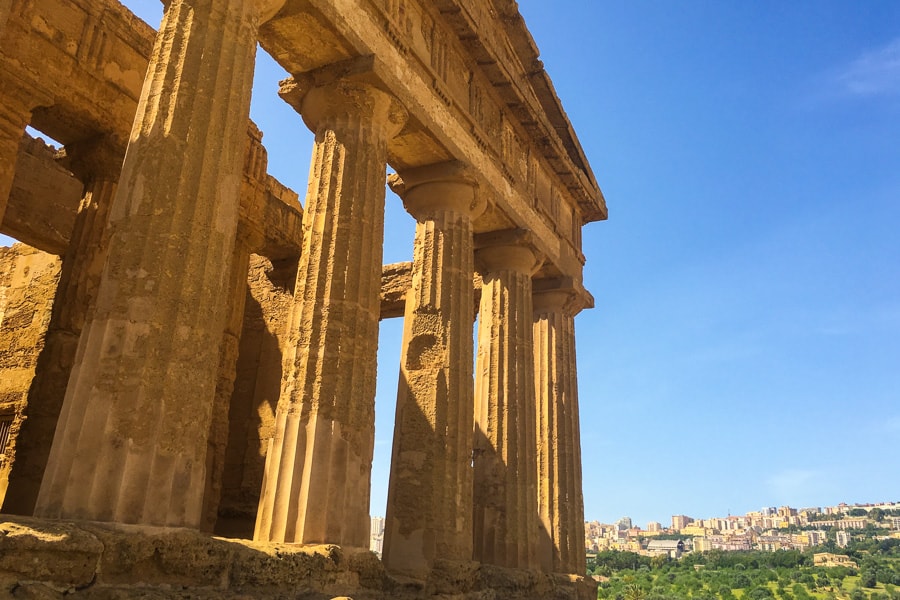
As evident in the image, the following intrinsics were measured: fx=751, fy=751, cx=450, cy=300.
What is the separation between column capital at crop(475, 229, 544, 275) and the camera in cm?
1288

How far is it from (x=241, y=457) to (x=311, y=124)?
7599 millimetres

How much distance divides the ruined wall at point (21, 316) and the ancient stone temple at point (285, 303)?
56 mm

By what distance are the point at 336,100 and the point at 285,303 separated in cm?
755

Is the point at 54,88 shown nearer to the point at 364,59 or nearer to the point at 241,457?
the point at 364,59

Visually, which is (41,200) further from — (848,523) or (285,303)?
(848,523)

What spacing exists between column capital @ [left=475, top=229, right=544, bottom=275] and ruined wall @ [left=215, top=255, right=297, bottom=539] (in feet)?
12.6

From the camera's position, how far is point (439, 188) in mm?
10922

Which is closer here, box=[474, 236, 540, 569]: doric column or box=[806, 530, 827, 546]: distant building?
box=[474, 236, 540, 569]: doric column

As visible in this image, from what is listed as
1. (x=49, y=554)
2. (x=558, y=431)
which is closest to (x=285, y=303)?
(x=558, y=431)

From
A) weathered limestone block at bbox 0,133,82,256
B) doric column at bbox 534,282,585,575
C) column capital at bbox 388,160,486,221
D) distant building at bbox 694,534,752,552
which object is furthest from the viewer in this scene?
distant building at bbox 694,534,752,552

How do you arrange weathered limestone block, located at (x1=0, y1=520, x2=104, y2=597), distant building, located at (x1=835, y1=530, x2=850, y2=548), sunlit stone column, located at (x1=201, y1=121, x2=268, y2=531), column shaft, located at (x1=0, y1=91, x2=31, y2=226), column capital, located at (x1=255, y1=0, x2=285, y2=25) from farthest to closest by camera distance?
distant building, located at (x1=835, y1=530, x2=850, y2=548), sunlit stone column, located at (x1=201, y1=121, x2=268, y2=531), column shaft, located at (x1=0, y1=91, x2=31, y2=226), column capital, located at (x1=255, y1=0, x2=285, y2=25), weathered limestone block, located at (x1=0, y1=520, x2=104, y2=597)

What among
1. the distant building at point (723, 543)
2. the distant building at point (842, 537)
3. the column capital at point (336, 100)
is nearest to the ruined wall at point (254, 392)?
the column capital at point (336, 100)

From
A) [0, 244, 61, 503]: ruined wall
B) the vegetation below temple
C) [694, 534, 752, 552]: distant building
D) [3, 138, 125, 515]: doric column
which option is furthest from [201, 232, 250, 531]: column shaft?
[694, 534, 752, 552]: distant building

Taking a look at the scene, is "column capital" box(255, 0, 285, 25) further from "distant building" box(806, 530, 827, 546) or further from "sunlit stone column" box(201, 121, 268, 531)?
"distant building" box(806, 530, 827, 546)
